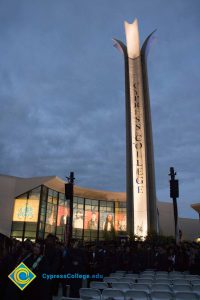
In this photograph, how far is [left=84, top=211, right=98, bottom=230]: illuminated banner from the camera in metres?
43.2

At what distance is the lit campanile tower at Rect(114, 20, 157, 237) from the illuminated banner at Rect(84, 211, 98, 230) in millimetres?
9435

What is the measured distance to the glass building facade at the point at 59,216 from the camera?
3372 centimetres

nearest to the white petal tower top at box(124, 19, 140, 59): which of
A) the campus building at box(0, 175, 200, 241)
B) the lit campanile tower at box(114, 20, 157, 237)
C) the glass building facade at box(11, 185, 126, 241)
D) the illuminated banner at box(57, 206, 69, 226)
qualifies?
the lit campanile tower at box(114, 20, 157, 237)

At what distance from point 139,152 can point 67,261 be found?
92.7 feet

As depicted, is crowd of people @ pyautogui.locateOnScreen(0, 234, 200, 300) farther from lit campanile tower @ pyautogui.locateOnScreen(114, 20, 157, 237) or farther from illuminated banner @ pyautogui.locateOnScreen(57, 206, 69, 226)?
illuminated banner @ pyautogui.locateOnScreen(57, 206, 69, 226)

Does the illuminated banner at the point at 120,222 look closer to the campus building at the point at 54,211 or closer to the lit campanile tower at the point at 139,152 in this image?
the campus building at the point at 54,211

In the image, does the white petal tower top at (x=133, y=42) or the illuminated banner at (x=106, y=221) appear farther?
the illuminated banner at (x=106, y=221)

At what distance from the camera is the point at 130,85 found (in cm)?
3962

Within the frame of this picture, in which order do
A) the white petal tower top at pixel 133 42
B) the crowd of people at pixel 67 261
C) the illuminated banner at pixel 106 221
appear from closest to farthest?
the crowd of people at pixel 67 261 < the white petal tower top at pixel 133 42 < the illuminated banner at pixel 106 221

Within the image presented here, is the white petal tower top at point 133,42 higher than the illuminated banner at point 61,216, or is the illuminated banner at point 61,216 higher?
the white petal tower top at point 133,42

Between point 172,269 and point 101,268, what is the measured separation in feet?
11.0

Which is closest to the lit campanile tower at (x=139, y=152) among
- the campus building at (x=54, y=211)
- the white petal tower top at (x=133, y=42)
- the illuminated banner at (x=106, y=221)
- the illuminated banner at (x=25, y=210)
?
the white petal tower top at (x=133, y=42)

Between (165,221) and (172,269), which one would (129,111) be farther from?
(172,269)

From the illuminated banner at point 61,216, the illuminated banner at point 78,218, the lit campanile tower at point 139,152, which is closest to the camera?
the lit campanile tower at point 139,152
